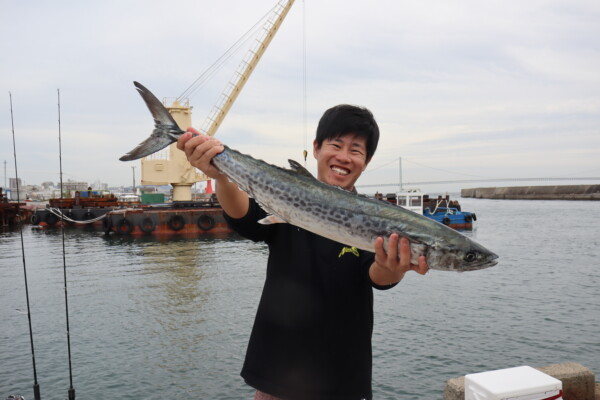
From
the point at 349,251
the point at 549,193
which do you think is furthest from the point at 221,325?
the point at 549,193

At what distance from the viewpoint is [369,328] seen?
2549mm

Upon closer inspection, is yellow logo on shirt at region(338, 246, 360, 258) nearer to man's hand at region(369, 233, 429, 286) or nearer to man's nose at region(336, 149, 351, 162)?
man's hand at region(369, 233, 429, 286)

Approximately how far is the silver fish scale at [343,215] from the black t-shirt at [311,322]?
0.15m

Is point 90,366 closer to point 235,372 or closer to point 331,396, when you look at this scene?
point 235,372

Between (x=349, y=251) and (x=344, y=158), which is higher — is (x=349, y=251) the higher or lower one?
the lower one

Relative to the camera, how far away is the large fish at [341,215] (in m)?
2.49

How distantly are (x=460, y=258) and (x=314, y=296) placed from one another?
89 centimetres

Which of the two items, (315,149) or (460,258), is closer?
(460,258)

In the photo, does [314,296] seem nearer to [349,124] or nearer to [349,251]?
[349,251]

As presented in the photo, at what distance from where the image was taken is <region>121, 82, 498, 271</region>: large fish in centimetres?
249

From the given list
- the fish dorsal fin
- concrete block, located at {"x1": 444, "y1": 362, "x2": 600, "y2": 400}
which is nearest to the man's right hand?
the fish dorsal fin

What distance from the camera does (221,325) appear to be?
12.3 metres

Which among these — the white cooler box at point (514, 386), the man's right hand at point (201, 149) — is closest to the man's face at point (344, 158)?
the man's right hand at point (201, 149)

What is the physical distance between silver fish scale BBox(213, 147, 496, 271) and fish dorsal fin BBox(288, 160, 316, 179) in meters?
0.02
